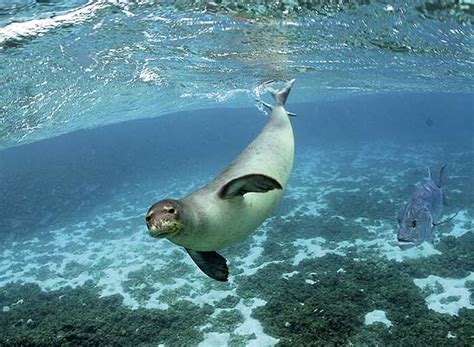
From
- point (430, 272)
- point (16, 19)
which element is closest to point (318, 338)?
point (430, 272)

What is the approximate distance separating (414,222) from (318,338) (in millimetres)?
4172

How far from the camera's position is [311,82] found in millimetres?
27391

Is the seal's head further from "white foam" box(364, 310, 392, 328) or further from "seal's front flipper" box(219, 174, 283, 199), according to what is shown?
"white foam" box(364, 310, 392, 328)

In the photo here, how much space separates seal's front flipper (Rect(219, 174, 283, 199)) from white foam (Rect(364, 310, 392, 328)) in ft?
26.1

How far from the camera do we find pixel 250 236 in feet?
54.4

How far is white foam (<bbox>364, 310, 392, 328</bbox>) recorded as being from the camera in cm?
973

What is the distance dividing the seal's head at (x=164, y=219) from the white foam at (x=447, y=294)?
965 centimetres

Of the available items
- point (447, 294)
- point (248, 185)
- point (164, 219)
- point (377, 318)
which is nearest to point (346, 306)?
point (377, 318)

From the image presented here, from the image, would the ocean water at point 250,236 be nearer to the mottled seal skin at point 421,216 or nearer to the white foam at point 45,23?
the white foam at point 45,23

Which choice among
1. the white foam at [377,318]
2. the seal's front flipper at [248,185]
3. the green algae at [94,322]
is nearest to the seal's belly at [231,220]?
the seal's front flipper at [248,185]

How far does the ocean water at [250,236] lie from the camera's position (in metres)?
10.1

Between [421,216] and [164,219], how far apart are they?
4.53m

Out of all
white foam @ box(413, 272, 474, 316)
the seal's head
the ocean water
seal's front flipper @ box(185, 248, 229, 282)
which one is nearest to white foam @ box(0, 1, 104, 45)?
the ocean water

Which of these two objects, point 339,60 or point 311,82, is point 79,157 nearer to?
point 311,82
